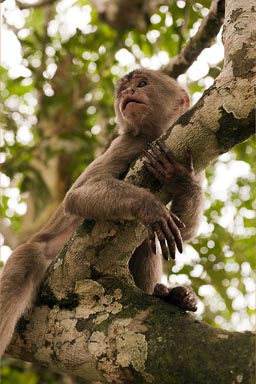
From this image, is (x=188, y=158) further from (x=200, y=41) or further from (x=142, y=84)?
(x=200, y=41)

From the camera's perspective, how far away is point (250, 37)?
10.4ft

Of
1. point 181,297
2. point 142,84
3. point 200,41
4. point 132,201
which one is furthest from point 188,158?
point 200,41

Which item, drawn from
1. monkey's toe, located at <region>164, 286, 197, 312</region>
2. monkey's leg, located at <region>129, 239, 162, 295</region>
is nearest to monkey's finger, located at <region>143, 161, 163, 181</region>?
monkey's toe, located at <region>164, 286, 197, 312</region>

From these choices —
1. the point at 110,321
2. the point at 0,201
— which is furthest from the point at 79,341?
the point at 0,201

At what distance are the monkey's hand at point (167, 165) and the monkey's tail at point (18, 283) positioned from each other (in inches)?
45.4

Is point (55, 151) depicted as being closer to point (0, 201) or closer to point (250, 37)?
point (0, 201)

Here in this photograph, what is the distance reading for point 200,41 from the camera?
206 inches

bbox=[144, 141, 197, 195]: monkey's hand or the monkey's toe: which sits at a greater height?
bbox=[144, 141, 197, 195]: monkey's hand

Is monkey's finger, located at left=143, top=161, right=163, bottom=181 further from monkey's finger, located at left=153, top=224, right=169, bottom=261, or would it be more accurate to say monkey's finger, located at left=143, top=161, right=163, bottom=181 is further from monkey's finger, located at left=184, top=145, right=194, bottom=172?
monkey's finger, located at left=153, top=224, right=169, bottom=261

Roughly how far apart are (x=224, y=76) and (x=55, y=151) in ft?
12.7

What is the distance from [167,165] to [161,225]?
1.26ft

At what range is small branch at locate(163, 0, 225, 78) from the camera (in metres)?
4.64

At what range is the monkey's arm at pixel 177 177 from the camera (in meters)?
3.20

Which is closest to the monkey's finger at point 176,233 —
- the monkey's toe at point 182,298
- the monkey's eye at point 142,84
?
the monkey's toe at point 182,298
